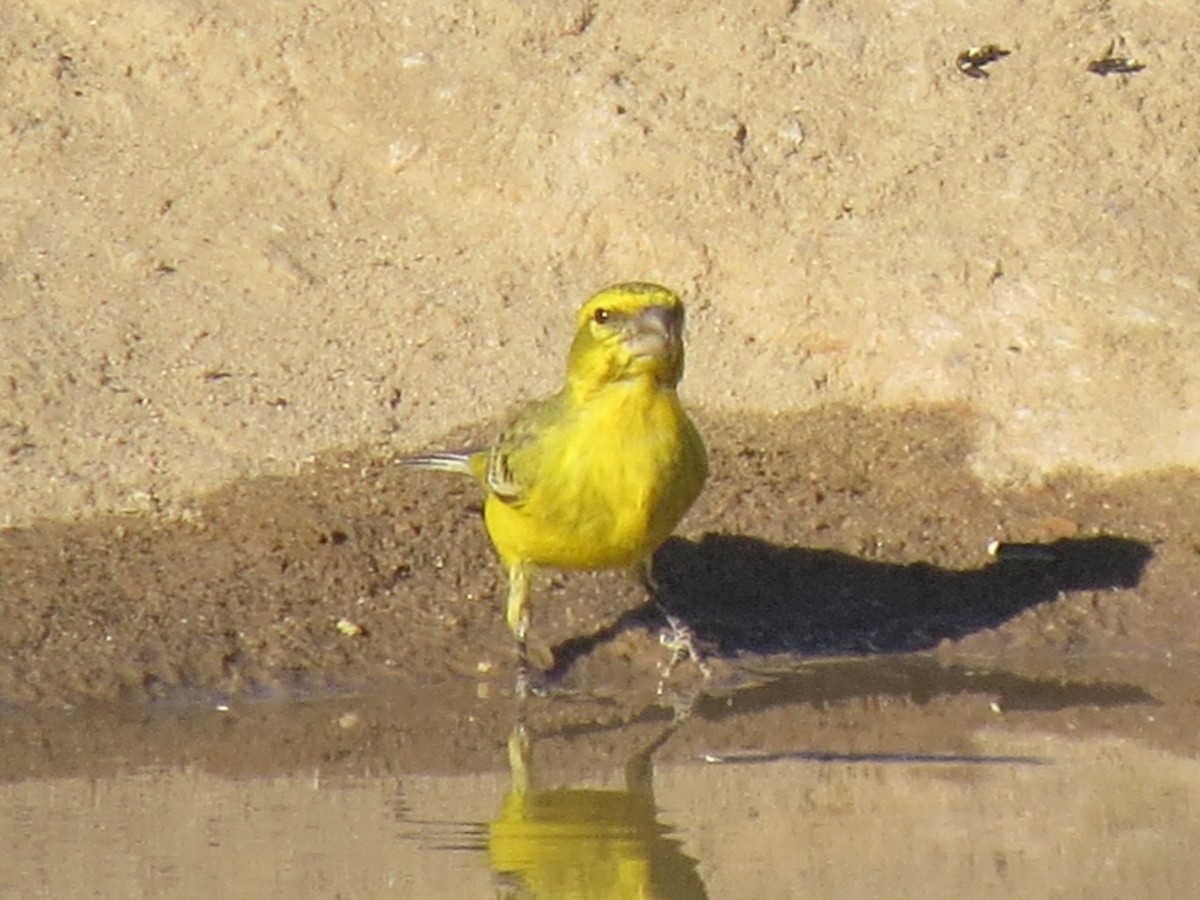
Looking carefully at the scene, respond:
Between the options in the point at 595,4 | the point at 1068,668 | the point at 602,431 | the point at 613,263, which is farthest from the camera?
the point at 595,4

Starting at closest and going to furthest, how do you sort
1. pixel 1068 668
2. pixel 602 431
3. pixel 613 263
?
1. pixel 602 431
2. pixel 1068 668
3. pixel 613 263

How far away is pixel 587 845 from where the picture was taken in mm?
6305

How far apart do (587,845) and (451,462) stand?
2.33m

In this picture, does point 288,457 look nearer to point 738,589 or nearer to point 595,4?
point 738,589

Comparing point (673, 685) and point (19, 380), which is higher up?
point (19, 380)

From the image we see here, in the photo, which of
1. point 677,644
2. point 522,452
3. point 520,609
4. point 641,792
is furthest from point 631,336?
point 641,792

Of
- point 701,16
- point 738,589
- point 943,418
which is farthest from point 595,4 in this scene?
point 738,589

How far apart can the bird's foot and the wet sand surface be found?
0.15ft

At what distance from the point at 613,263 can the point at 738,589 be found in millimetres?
1870

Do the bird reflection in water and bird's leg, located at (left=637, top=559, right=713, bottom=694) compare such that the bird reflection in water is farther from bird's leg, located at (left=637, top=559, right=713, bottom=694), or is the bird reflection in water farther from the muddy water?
bird's leg, located at (left=637, top=559, right=713, bottom=694)

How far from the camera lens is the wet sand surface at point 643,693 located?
Result: 624 cm

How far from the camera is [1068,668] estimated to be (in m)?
8.10

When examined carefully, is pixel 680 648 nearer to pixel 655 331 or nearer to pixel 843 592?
pixel 843 592

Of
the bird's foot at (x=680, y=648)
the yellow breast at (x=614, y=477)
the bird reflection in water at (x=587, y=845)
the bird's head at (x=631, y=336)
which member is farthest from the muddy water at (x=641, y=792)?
the bird's head at (x=631, y=336)
